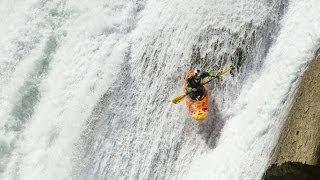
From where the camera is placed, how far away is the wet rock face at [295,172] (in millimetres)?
7645

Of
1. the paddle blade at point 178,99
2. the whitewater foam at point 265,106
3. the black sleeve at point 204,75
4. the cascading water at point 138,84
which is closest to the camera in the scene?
the whitewater foam at point 265,106

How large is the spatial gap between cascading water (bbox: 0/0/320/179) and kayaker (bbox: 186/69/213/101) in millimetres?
478

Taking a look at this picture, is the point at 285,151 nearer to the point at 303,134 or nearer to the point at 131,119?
the point at 303,134

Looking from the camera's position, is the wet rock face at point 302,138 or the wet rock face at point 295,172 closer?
the wet rock face at point 295,172

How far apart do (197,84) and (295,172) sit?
3.41 meters

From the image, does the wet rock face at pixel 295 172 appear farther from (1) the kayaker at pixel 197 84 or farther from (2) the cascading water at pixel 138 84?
(1) the kayaker at pixel 197 84

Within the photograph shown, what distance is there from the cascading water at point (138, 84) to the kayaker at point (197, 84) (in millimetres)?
478

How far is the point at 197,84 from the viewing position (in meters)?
10.4

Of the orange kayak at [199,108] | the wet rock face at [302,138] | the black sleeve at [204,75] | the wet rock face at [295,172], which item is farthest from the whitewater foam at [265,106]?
the black sleeve at [204,75]

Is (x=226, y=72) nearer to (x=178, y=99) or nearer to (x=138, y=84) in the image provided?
(x=178, y=99)

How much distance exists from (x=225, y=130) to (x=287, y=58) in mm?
2101

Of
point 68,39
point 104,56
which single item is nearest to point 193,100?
point 104,56

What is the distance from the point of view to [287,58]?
9992 mm

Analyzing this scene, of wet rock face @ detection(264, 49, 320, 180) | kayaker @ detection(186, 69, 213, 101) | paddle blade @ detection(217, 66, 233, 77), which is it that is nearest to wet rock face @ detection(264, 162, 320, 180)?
wet rock face @ detection(264, 49, 320, 180)
